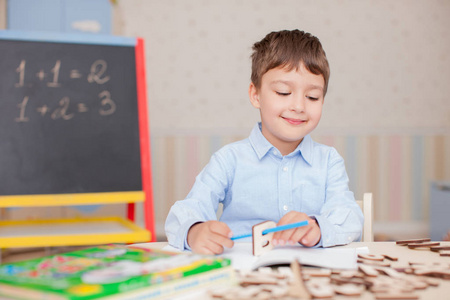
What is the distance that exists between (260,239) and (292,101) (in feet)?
1.46

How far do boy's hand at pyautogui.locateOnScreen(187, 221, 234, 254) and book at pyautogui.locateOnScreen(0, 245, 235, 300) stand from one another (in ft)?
0.56

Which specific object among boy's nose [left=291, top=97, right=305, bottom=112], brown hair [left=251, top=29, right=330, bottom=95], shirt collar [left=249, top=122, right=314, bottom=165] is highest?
brown hair [left=251, top=29, right=330, bottom=95]

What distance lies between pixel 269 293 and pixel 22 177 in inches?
64.8

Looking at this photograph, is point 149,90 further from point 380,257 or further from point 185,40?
point 380,257

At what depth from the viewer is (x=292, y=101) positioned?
117 cm

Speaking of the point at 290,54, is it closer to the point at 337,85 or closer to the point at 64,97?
the point at 64,97

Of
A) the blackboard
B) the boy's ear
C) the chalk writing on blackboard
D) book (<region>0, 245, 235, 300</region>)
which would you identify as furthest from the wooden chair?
the chalk writing on blackboard

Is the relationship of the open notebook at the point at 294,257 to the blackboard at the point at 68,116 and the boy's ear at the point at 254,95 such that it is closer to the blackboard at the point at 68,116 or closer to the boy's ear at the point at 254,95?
the boy's ear at the point at 254,95

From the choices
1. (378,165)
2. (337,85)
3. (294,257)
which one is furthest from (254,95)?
(378,165)

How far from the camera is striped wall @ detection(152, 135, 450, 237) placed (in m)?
3.91

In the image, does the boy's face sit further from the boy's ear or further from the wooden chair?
the wooden chair

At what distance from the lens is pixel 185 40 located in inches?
153

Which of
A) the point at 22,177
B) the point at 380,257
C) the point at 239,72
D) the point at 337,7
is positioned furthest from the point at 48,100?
the point at 337,7

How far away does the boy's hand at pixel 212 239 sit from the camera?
0.85 meters
